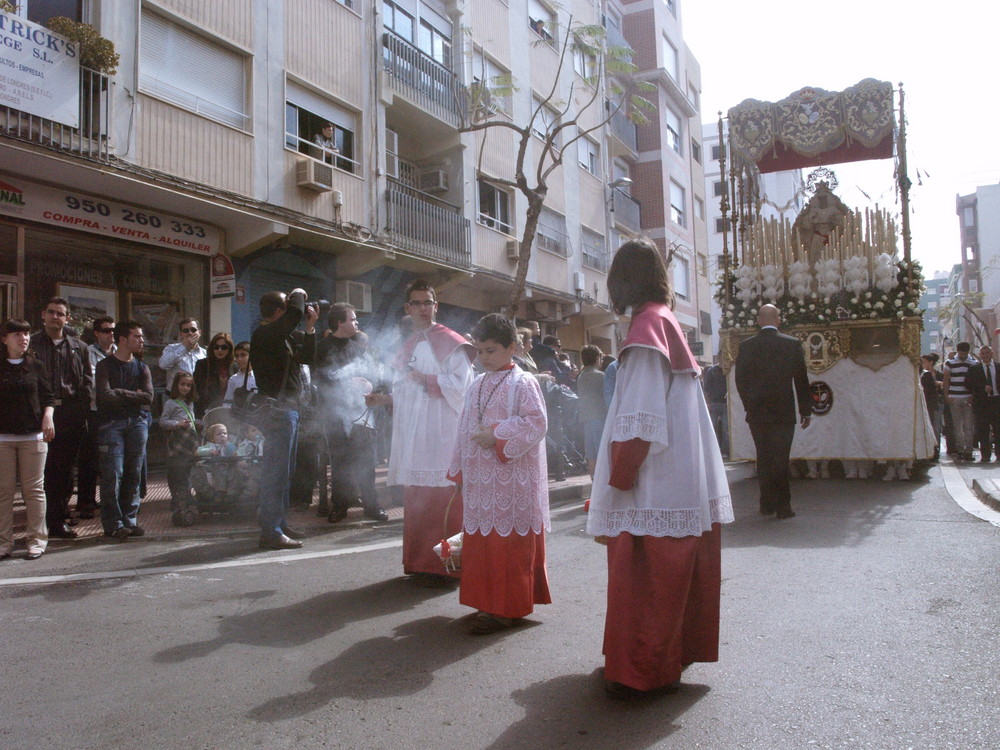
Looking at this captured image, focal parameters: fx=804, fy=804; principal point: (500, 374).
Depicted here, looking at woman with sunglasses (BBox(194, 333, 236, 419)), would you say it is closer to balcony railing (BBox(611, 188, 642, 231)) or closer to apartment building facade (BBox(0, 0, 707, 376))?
apartment building facade (BBox(0, 0, 707, 376))

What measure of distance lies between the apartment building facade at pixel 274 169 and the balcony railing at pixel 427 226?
0.05 metres

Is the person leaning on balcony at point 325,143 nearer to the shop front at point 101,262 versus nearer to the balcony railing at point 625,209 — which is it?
the shop front at point 101,262

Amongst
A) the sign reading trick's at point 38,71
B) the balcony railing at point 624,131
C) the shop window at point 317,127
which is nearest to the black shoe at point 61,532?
the sign reading trick's at point 38,71

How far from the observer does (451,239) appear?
1752 cm

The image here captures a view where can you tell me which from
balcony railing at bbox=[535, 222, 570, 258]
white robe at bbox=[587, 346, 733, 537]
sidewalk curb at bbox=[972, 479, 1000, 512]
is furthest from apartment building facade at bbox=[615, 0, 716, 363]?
white robe at bbox=[587, 346, 733, 537]

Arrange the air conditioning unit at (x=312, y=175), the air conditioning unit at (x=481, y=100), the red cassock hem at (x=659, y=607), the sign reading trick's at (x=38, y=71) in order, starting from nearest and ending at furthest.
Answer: the red cassock hem at (x=659, y=607)
the sign reading trick's at (x=38, y=71)
the air conditioning unit at (x=312, y=175)
the air conditioning unit at (x=481, y=100)

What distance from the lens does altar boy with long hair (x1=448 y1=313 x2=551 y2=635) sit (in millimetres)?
4000

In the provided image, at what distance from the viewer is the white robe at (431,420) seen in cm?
512

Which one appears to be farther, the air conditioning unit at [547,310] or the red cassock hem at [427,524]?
the air conditioning unit at [547,310]

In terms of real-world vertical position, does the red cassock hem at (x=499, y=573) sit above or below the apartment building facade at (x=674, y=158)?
below

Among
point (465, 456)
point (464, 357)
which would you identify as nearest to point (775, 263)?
point (464, 357)

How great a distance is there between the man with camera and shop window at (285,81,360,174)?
8.47 m

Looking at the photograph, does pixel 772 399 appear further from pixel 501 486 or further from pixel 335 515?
pixel 501 486

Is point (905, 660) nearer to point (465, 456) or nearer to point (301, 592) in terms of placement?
point (465, 456)
